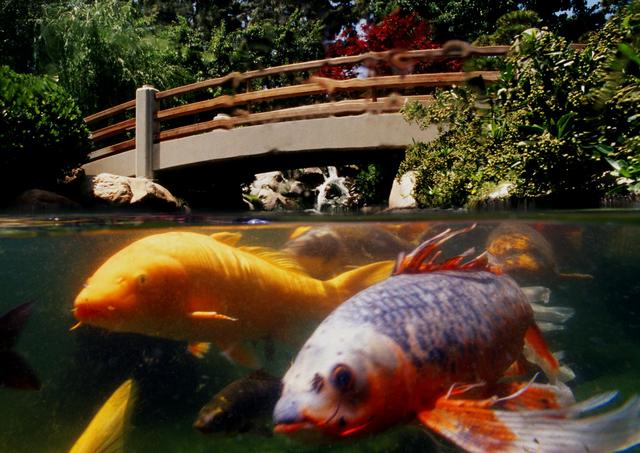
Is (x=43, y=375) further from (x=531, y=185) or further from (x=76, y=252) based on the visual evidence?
(x=531, y=185)

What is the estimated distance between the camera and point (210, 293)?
3129 millimetres

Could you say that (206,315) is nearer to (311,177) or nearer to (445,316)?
(445,316)

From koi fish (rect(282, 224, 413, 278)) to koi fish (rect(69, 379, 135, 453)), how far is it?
4.62ft

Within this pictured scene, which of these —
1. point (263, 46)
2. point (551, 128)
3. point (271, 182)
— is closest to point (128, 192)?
point (551, 128)

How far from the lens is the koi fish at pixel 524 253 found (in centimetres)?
448

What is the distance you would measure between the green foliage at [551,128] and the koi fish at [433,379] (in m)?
5.82

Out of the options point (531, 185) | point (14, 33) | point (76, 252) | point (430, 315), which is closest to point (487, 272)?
point (430, 315)

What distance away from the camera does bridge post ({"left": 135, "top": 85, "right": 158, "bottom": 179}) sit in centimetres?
1557

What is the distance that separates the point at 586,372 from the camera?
160 inches

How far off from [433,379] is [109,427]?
193cm

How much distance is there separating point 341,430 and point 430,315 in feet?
2.46

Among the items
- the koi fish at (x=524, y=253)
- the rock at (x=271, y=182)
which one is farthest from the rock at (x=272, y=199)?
the koi fish at (x=524, y=253)

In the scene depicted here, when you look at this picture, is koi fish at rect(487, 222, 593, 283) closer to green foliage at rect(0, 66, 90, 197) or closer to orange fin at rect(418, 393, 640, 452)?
orange fin at rect(418, 393, 640, 452)

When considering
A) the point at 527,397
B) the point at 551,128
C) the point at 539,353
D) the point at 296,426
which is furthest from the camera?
the point at 551,128
